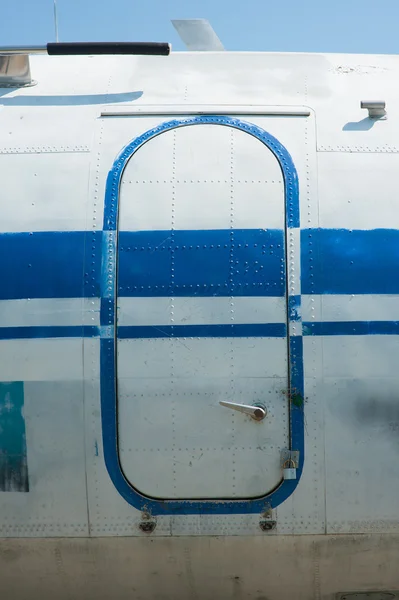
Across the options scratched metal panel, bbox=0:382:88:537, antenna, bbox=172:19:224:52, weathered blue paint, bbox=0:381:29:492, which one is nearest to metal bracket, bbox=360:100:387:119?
antenna, bbox=172:19:224:52

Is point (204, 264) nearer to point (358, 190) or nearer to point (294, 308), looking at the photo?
point (294, 308)

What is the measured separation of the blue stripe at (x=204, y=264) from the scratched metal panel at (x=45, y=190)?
0.43 meters

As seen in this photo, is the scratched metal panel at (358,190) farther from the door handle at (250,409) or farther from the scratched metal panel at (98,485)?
the scratched metal panel at (98,485)

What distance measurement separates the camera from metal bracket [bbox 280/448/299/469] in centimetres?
422

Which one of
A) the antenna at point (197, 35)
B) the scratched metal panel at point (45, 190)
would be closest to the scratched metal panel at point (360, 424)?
the scratched metal panel at point (45, 190)

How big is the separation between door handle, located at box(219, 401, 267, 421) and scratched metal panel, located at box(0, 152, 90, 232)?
1501 millimetres

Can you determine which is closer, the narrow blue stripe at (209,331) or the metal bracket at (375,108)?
the narrow blue stripe at (209,331)

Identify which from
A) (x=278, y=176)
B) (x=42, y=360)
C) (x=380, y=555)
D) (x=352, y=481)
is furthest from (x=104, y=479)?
(x=278, y=176)

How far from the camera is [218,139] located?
452cm

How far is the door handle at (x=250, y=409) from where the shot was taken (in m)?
4.17

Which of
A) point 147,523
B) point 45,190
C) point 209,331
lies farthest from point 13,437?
point 45,190

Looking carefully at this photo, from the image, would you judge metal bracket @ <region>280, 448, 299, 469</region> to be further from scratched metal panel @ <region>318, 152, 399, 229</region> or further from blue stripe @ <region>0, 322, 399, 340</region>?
scratched metal panel @ <region>318, 152, 399, 229</region>

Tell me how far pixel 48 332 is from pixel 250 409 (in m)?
1.39

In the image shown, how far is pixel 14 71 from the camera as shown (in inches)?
189
